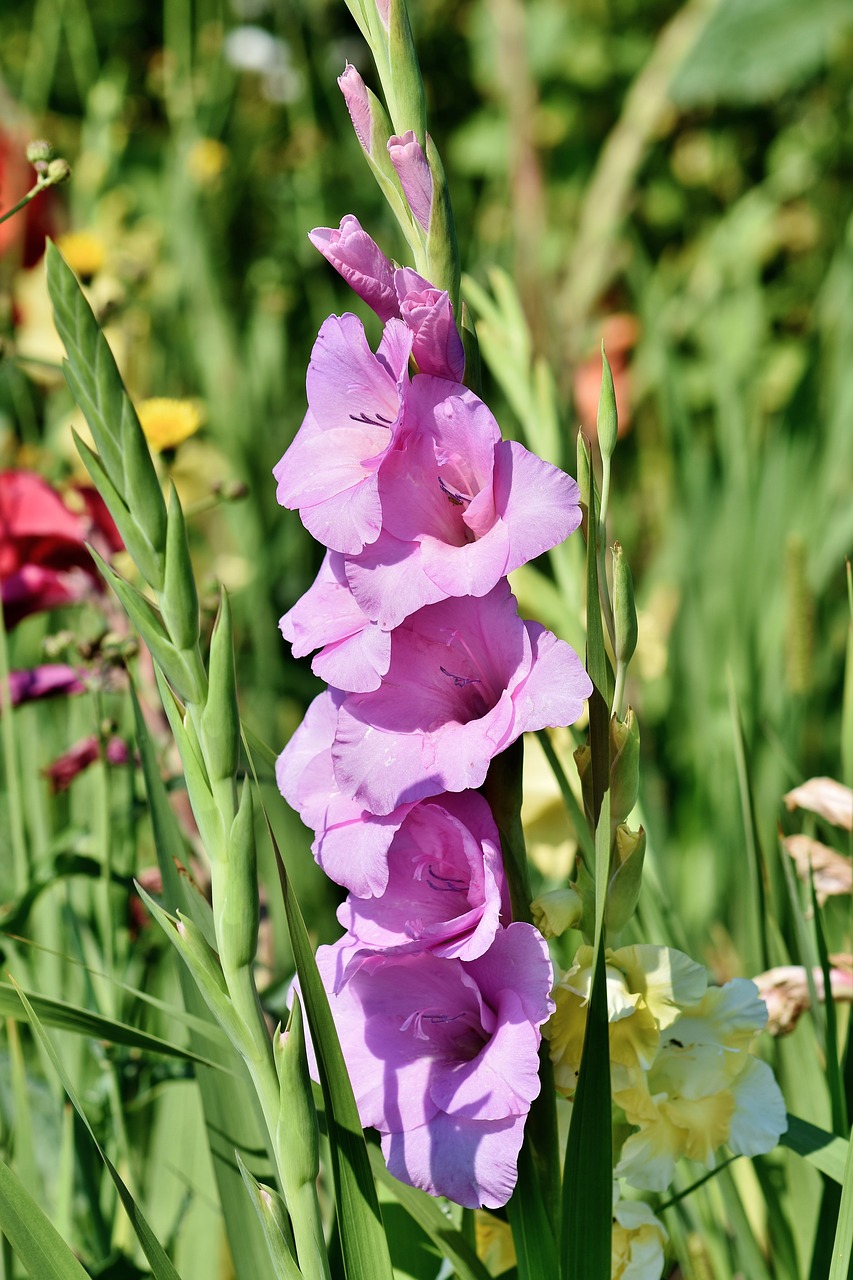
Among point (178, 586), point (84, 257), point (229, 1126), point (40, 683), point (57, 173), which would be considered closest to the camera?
point (178, 586)

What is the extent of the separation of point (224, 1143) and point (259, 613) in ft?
2.89

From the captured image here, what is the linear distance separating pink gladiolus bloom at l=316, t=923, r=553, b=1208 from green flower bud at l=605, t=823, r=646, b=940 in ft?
0.11

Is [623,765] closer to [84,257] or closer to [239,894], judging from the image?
[239,894]

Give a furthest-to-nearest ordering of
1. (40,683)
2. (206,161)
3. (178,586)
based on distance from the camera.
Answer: (206,161), (40,683), (178,586)

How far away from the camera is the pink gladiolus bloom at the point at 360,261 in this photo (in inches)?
13.5

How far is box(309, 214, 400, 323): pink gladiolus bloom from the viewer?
0.34m

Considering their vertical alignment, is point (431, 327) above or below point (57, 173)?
below

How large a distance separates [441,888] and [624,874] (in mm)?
60

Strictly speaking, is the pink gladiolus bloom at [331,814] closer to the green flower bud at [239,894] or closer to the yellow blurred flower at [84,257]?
the green flower bud at [239,894]

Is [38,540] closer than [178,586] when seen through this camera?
No

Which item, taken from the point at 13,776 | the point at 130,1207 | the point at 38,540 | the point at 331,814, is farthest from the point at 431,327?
the point at 38,540

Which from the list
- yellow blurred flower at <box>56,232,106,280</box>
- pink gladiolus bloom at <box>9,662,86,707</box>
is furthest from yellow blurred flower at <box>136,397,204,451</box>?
yellow blurred flower at <box>56,232,106,280</box>

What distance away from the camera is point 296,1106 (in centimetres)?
29

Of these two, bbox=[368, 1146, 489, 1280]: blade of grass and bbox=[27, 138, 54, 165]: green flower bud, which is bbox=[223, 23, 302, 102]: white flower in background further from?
bbox=[368, 1146, 489, 1280]: blade of grass
